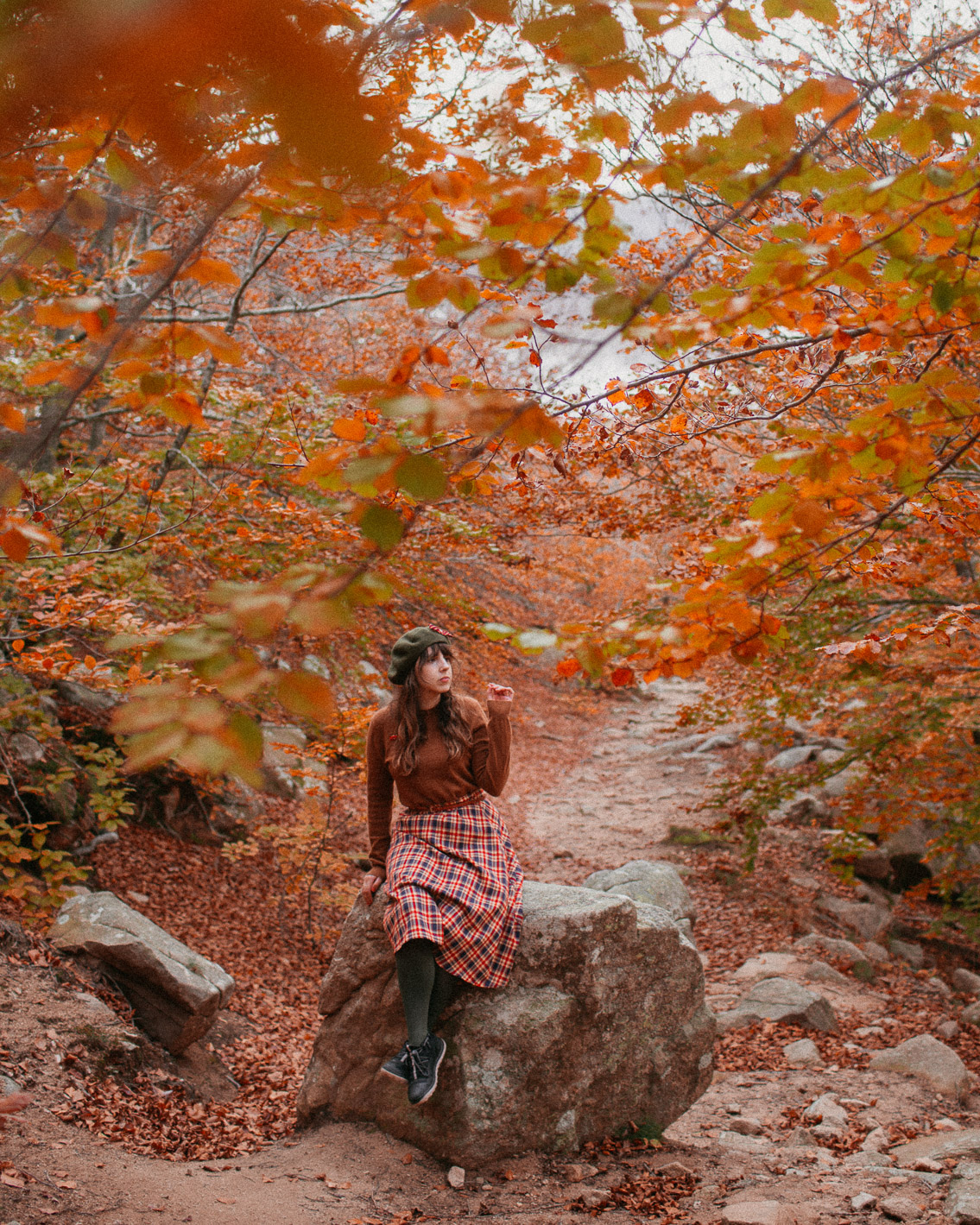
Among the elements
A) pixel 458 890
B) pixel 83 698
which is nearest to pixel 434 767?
pixel 458 890

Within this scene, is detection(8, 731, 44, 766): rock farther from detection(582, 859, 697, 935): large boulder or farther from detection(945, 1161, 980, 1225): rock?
detection(945, 1161, 980, 1225): rock

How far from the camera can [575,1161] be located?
3.24 m

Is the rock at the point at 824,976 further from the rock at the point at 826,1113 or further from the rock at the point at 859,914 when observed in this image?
the rock at the point at 826,1113

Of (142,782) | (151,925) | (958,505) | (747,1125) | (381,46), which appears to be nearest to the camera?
(381,46)

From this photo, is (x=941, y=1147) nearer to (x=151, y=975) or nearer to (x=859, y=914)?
(x=151, y=975)

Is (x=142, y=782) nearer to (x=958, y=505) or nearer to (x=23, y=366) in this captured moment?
(x=23, y=366)

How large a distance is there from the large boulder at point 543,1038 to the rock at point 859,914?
14.8 ft

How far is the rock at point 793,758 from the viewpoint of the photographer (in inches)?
430

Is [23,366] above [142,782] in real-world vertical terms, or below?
above

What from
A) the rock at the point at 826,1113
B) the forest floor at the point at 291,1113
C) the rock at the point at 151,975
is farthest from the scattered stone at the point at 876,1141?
the rock at the point at 151,975

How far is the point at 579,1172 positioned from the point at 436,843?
1380 mm

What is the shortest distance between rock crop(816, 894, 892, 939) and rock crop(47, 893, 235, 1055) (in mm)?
5725

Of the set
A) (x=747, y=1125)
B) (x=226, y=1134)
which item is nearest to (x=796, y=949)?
(x=747, y=1125)

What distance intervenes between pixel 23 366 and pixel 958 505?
5430mm
